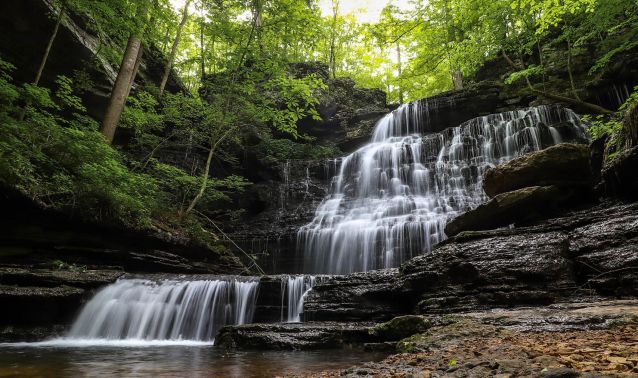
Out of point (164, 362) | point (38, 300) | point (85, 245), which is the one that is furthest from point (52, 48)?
point (164, 362)

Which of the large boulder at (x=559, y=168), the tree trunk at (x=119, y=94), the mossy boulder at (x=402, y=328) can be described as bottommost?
the mossy boulder at (x=402, y=328)

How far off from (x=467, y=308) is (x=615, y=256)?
7.36ft

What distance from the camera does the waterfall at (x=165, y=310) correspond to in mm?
8195

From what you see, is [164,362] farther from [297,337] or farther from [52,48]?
[52,48]

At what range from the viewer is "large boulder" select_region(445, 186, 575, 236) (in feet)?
24.2

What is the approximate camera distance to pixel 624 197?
6.34 m

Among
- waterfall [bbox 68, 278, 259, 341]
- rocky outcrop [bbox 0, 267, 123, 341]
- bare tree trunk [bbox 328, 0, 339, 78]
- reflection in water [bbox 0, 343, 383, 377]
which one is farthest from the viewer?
bare tree trunk [bbox 328, 0, 339, 78]

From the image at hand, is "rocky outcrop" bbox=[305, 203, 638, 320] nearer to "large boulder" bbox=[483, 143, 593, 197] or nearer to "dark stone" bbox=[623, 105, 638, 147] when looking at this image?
"large boulder" bbox=[483, 143, 593, 197]

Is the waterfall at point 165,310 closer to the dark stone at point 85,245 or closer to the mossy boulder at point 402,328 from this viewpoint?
the dark stone at point 85,245

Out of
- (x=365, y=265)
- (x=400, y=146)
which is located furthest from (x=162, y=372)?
(x=400, y=146)

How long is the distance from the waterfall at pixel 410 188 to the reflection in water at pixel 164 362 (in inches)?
280

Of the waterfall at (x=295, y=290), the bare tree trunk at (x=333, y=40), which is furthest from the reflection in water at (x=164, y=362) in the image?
the bare tree trunk at (x=333, y=40)

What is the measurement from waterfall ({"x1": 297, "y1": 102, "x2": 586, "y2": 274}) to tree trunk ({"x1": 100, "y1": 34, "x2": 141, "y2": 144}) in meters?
7.88

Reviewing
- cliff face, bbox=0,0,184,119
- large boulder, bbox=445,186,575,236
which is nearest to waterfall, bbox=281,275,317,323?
large boulder, bbox=445,186,575,236
